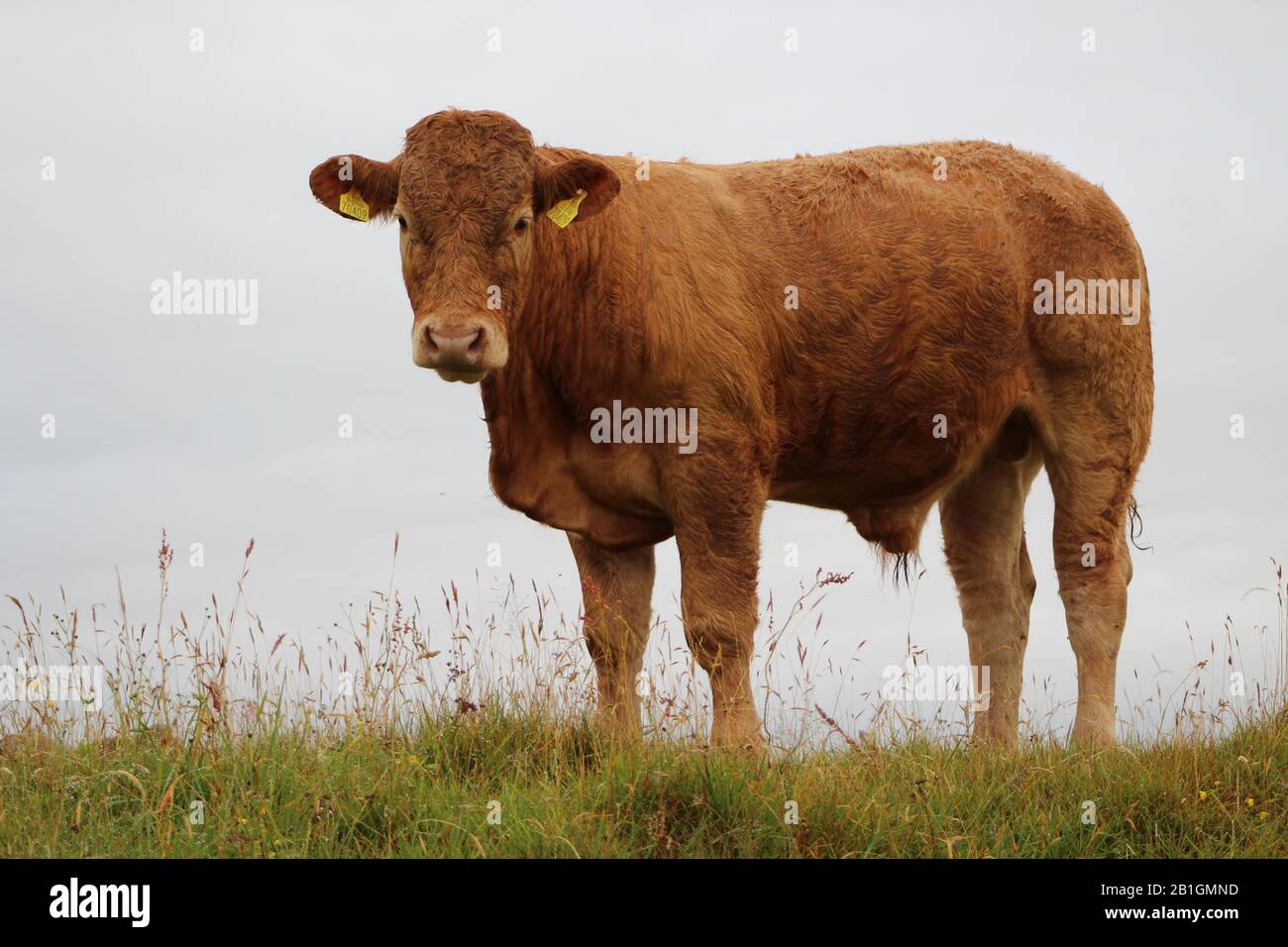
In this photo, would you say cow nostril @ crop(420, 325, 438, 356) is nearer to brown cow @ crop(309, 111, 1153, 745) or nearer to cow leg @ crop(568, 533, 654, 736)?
brown cow @ crop(309, 111, 1153, 745)

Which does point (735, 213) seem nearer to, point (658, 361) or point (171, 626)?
point (658, 361)

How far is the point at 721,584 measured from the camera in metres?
7.64

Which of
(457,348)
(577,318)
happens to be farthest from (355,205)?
(457,348)

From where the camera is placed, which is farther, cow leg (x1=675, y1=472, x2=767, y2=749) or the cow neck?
the cow neck

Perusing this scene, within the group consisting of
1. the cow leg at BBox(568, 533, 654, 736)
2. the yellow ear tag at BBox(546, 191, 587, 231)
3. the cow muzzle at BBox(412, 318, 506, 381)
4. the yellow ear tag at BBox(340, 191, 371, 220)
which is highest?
the yellow ear tag at BBox(340, 191, 371, 220)

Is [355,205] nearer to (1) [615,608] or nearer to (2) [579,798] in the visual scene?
(1) [615,608]

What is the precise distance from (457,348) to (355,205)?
4.92ft

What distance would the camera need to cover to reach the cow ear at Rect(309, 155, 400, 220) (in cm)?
753

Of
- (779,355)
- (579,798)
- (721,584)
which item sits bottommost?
(579,798)

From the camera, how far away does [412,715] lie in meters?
6.82

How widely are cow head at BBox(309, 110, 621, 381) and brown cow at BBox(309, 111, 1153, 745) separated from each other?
0.01 meters

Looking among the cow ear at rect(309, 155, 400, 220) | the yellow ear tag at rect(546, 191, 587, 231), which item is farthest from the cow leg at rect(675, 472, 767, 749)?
the cow ear at rect(309, 155, 400, 220)

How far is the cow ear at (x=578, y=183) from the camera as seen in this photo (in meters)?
7.43

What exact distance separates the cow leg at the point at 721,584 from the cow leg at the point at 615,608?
1.73ft
